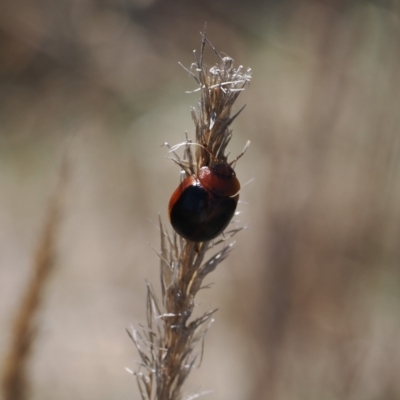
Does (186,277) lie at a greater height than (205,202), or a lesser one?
lesser

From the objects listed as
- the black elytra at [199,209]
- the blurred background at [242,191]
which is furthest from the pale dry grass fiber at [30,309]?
the black elytra at [199,209]

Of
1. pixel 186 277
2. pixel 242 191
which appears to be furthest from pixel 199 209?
pixel 242 191

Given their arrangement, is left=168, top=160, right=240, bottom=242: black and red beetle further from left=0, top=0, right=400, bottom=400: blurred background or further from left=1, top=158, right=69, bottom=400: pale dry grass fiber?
left=1, top=158, right=69, bottom=400: pale dry grass fiber

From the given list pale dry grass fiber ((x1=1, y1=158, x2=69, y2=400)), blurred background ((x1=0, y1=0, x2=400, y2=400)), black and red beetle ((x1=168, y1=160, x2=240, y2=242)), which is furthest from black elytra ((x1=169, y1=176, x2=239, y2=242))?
pale dry grass fiber ((x1=1, y1=158, x2=69, y2=400))

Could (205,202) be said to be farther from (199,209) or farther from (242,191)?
(242,191)

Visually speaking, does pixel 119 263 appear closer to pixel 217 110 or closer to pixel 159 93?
pixel 159 93

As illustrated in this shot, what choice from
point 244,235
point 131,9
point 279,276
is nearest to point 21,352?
point 279,276
